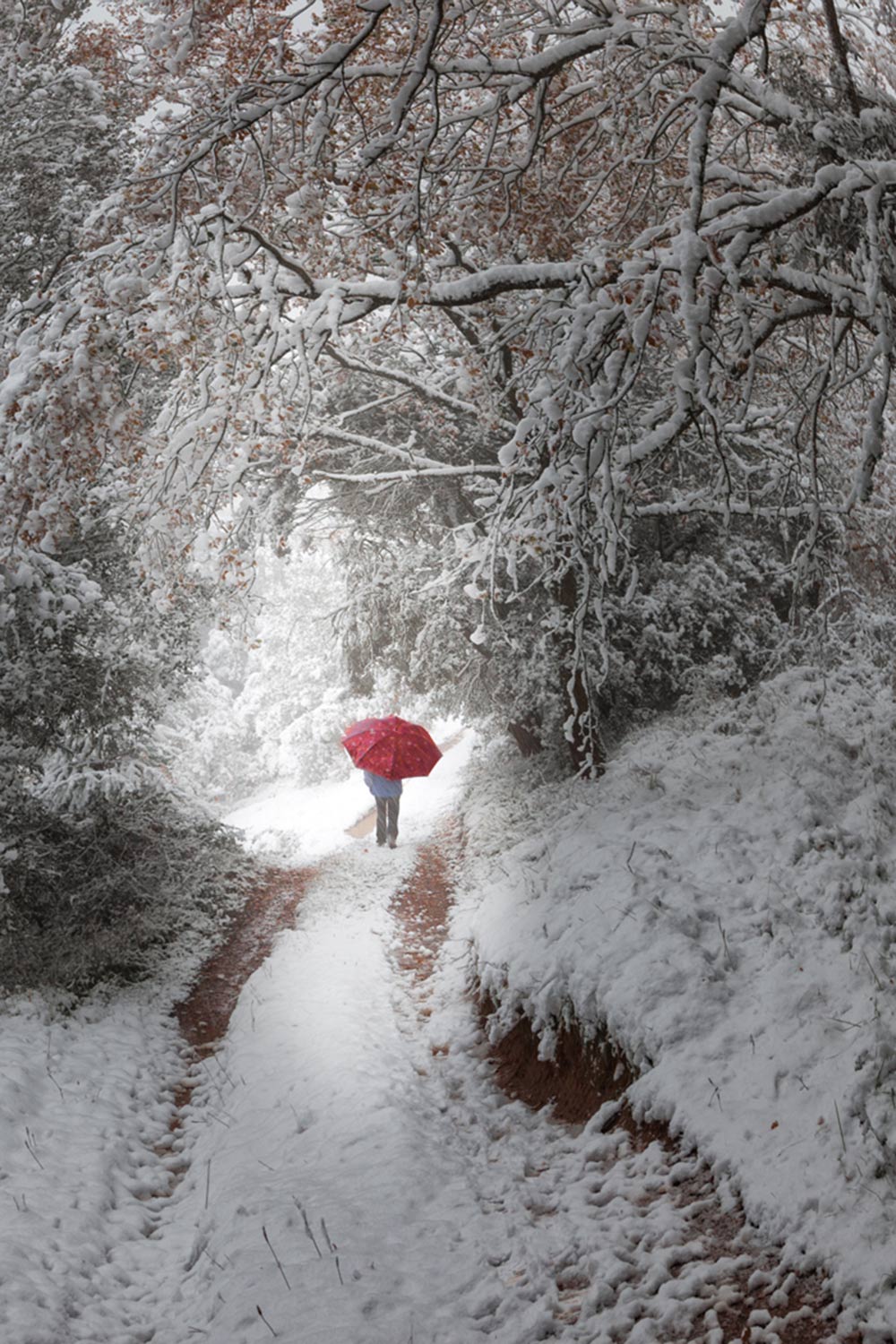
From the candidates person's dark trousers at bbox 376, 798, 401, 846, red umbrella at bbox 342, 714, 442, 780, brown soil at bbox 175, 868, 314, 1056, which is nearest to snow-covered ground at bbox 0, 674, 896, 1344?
brown soil at bbox 175, 868, 314, 1056

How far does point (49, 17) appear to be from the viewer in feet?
36.2

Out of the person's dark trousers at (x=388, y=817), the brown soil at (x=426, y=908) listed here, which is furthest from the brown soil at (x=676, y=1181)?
the person's dark trousers at (x=388, y=817)

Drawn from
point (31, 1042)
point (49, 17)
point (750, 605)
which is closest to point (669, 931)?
point (31, 1042)

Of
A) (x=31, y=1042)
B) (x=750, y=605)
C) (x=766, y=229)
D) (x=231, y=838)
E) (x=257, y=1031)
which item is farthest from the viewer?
(x=231, y=838)

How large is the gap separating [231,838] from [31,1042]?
292 inches

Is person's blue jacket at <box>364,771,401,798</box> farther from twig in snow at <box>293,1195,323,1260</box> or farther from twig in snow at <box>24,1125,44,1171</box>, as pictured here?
twig in snow at <box>293,1195,323,1260</box>

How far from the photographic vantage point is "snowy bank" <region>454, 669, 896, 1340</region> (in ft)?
13.3

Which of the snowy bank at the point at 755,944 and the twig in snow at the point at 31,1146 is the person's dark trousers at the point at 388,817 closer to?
the snowy bank at the point at 755,944

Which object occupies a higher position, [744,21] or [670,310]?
[744,21]

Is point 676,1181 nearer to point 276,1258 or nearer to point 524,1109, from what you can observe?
point 524,1109

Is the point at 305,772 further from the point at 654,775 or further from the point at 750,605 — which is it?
the point at 654,775

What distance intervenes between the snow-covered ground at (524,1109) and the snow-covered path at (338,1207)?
0.06 ft

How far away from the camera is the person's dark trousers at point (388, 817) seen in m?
15.1

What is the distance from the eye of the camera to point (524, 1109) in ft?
20.2
